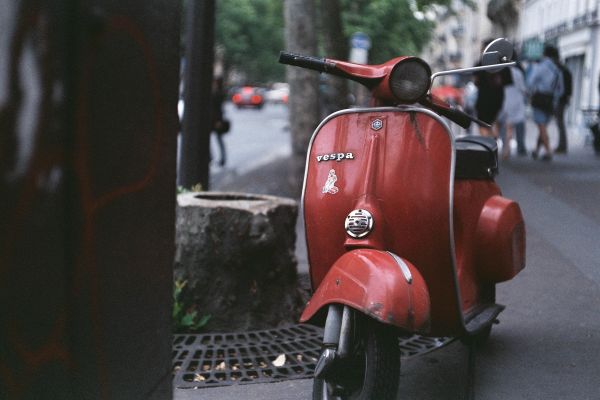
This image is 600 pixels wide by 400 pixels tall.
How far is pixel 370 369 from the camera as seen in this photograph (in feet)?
9.88

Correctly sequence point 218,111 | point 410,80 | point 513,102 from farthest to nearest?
1. point 218,111
2. point 513,102
3. point 410,80

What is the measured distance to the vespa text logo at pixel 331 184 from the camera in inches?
138

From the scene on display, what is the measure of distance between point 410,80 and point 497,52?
0.54 metres

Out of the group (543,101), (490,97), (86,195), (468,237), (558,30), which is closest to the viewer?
(86,195)

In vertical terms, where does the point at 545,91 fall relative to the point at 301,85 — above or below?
above

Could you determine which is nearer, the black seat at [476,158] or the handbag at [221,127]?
the black seat at [476,158]

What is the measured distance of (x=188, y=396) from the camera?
12.3 feet

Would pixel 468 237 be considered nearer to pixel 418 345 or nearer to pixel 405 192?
pixel 405 192

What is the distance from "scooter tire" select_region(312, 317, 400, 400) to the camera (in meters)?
3.00

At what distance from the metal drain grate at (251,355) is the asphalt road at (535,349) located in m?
0.14

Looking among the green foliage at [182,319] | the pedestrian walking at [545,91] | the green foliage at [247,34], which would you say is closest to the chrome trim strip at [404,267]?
the green foliage at [182,319]

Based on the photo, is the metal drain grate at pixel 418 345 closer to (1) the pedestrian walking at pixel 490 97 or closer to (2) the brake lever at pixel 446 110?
(2) the brake lever at pixel 446 110

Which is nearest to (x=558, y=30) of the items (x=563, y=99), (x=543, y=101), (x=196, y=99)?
(x=563, y=99)

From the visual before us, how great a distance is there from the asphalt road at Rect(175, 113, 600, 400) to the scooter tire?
0.60 meters
